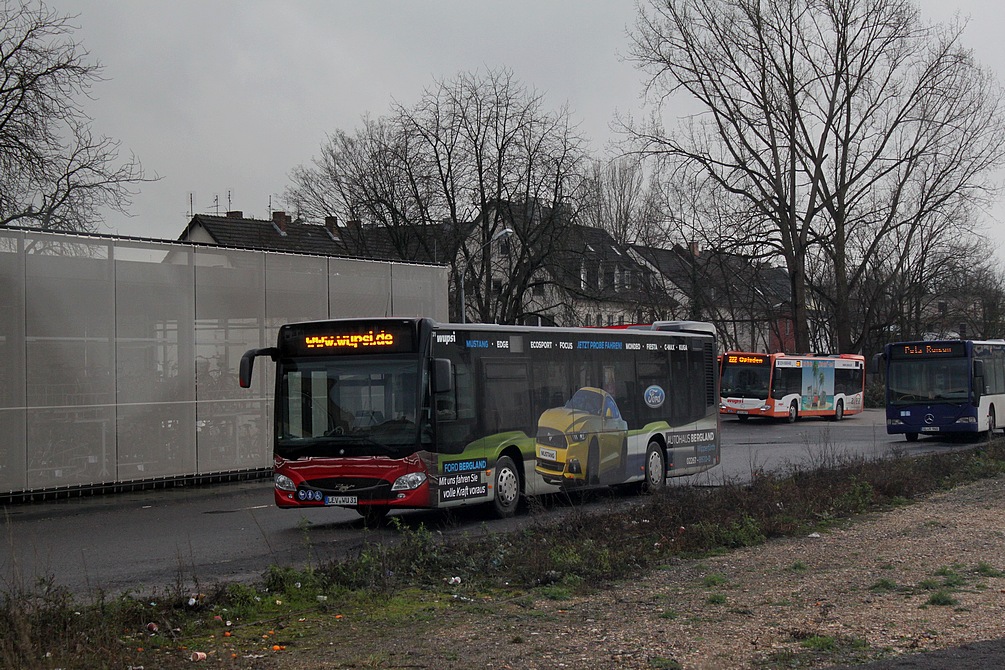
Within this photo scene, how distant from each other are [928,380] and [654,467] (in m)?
15.5

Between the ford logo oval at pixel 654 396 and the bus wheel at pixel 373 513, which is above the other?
the ford logo oval at pixel 654 396

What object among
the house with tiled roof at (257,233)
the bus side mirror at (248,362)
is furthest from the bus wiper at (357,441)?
the house with tiled roof at (257,233)

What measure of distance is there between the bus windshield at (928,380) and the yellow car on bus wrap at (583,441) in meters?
16.4

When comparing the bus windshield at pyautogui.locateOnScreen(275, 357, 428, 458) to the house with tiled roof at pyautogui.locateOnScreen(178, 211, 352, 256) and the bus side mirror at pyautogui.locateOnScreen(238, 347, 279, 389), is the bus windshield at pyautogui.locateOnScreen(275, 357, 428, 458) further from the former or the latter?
the house with tiled roof at pyautogui.locateOnScreen(178, 211, 352, 256)

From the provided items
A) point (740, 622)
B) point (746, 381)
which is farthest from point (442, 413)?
point (746, 381)

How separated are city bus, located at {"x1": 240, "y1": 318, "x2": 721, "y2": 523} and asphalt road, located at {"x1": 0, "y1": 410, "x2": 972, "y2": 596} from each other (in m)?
0.56

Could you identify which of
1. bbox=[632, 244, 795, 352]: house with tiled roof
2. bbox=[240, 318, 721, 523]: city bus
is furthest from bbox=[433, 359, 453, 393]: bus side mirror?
bbox=[632, 244, 795, 352]: house with tiled roof

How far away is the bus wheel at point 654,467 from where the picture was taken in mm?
18453

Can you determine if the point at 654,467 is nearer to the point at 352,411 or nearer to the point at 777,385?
the point at 352,411

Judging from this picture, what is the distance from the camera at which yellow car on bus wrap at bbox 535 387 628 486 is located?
53.3 ft

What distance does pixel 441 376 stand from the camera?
13.9 meters

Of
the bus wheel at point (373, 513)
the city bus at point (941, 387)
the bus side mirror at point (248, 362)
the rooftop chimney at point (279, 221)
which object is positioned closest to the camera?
the bus wheel at point (373, 513)

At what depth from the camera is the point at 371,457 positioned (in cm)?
1373

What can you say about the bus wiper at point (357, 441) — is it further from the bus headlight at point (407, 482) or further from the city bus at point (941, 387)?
the city bus at point (941, 387)
